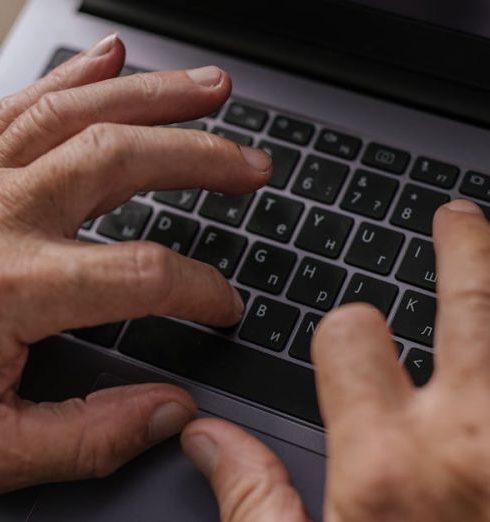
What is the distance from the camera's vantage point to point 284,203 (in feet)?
2.23

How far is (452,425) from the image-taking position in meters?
0.45

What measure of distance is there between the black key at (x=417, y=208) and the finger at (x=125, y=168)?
4.4 inches

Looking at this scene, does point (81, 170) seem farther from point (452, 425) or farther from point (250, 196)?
point (452, 425)

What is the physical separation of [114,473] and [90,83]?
0.31 meters

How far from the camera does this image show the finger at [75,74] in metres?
0.69

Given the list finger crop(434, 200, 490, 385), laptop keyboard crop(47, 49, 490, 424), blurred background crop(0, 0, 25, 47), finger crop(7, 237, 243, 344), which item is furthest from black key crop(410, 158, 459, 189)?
blurred background crop(0, 0, 25, 47)

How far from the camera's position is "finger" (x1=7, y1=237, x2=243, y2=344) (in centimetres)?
56

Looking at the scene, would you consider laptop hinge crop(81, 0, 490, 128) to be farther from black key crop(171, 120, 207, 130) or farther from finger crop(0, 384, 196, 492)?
finger crop(0, 384, 196, 492)

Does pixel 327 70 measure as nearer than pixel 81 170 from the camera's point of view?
No

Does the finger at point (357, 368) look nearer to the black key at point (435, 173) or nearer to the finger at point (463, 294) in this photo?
the finger at point (463, 294)

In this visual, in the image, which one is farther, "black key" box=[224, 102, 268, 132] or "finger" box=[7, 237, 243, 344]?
"black key" box=[224, 102, 268, 132]

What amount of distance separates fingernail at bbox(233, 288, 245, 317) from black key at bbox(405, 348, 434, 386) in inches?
4.9

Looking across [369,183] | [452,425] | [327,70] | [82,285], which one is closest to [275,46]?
[327,70]

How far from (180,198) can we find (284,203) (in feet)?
0.28
